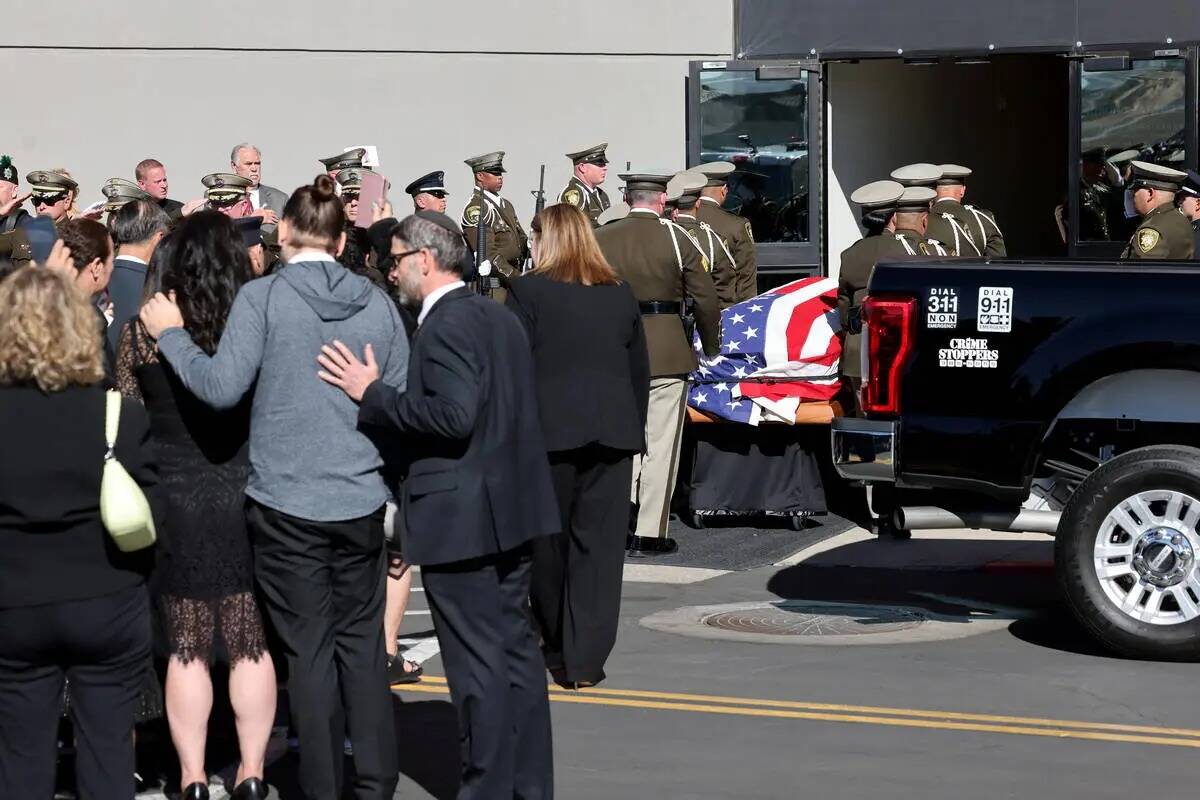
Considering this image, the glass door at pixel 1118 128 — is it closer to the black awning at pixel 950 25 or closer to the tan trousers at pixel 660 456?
the black awning at pixel 950 25

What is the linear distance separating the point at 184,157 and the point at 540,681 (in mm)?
12179

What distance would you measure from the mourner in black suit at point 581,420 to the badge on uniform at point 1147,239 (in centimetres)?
413

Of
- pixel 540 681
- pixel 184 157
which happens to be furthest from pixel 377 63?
pixel 540 681

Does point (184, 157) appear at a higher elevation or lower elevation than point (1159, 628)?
higher

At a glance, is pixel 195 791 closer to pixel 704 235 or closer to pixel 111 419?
pixel 111 419

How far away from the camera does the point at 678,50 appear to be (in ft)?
57.2

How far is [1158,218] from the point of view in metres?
11.7

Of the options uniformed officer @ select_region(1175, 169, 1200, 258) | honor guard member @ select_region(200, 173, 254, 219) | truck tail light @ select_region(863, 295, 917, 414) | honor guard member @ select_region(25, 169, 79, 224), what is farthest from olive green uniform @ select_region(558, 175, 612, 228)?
truck tail light @ select_region(863, 295, 917, 414)

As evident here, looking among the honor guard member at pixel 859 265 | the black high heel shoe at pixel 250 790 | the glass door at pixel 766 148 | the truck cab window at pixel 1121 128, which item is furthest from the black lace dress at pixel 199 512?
the truck cab window at pixel 1121 128

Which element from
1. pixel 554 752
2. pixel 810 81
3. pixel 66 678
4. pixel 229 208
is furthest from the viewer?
pixel 810 81

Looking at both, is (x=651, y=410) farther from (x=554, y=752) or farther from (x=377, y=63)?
(x=377, y=63)

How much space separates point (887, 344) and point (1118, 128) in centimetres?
817

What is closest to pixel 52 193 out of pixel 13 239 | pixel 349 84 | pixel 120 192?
pixel 120 192

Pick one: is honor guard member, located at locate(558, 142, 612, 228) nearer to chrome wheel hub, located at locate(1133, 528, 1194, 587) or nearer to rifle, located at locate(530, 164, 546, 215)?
rifle, located at locate(530, 164, 546, 215)
